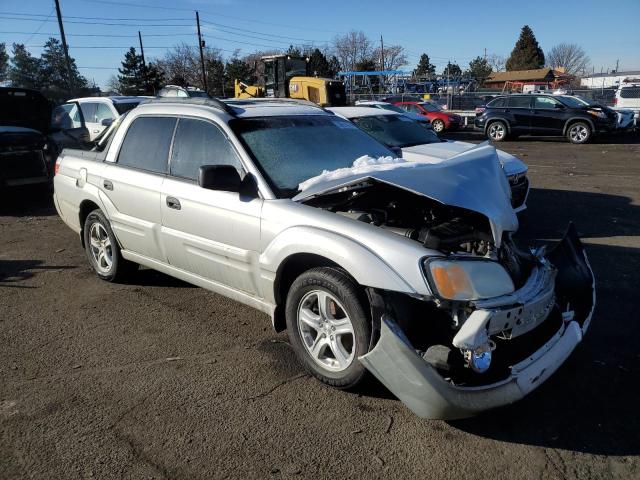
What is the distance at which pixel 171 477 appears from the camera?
101 inches

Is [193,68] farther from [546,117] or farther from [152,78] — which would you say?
[546,117]

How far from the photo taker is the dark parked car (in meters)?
8.95

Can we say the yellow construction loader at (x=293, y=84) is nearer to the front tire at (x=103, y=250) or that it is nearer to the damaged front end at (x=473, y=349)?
the front tire at (x=103, y=250)

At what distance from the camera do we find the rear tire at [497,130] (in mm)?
19625

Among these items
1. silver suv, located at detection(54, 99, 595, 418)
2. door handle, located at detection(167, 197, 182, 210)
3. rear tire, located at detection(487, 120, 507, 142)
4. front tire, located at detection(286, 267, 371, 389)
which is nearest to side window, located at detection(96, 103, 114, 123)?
silver suv, located at detection(54, 99, 595, 418)

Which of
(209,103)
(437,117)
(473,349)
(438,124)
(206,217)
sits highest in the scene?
(209,103)

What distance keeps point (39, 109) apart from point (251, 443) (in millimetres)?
11004

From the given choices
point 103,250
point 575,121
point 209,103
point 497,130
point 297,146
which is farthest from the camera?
point 497,130

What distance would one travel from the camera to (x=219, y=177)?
11.6ft

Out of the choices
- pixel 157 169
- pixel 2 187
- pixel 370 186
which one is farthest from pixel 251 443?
pixel 2 187

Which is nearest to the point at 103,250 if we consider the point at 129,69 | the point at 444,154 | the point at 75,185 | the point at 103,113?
the point at 75,185

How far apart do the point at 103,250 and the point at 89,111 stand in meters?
7.73

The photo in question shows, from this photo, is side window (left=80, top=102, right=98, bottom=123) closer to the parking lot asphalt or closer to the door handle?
the parking lot asphalt

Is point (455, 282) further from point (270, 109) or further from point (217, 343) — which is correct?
point (270, 109)
